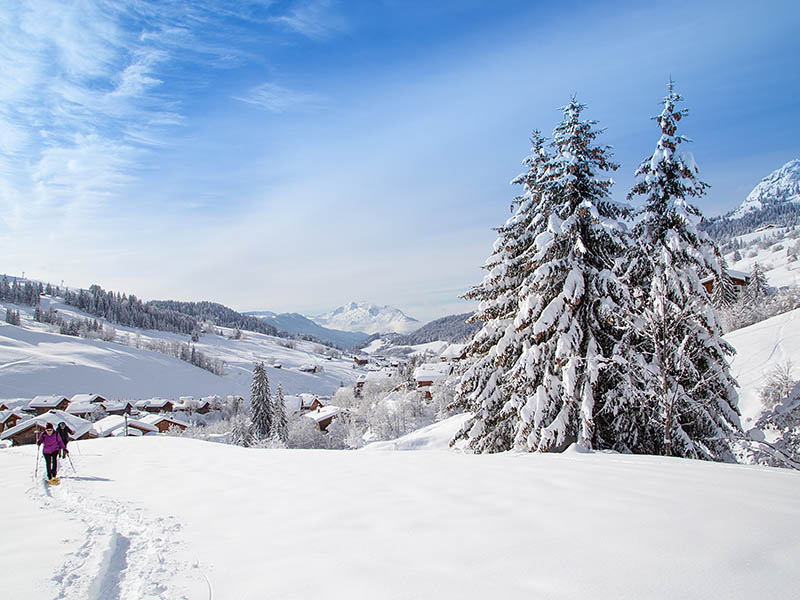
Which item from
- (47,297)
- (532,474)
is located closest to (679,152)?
(532,474)

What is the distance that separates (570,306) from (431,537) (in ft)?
34.6

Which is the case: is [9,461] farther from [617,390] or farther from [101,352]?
[101,352]

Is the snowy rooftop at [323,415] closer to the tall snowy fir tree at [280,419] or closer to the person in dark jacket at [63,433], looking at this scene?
the tall snowy fir tree at [280,419]

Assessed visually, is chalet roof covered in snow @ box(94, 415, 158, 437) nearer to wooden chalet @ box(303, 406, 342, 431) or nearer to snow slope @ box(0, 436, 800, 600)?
wooden chalet @ box(303, 406, 342, 431)

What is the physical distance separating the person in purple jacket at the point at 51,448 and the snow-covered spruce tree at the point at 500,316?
13.3 metres

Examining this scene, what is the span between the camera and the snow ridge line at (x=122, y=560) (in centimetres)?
370

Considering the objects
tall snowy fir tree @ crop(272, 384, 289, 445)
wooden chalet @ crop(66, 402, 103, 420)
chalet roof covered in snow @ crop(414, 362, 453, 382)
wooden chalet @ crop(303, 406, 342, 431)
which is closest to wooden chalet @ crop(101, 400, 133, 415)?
wooden chalet @ crop(66, 402, 103, 420)

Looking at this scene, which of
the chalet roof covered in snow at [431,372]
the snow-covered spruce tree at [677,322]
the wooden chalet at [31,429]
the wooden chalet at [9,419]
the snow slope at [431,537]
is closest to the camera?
the snow slope at [431,537]

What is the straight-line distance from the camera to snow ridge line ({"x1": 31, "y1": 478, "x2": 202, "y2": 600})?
3.70 m

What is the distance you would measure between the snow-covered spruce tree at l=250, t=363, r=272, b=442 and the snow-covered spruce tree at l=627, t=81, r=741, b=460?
1687 inches

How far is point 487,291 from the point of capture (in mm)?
16969

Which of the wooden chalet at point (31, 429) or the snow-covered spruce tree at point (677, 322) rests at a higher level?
the snow-covered spruce tree at point (677, 322)

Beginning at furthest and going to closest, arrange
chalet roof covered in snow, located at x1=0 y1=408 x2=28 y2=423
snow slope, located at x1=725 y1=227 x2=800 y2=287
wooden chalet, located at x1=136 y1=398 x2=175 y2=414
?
wooden chalet, located at x1=136 y1=398 x2=175 y2=414 → snow slope, located at x1=725 y1=227 x2=800 y2=287 → chalet roof covered in snow, located at x1=0 y1=408 x2=28 y2=423

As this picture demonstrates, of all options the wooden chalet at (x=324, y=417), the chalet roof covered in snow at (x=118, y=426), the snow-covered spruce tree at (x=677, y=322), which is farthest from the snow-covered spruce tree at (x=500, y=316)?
the chalet roof covered in snow at (x=118, y=426)
